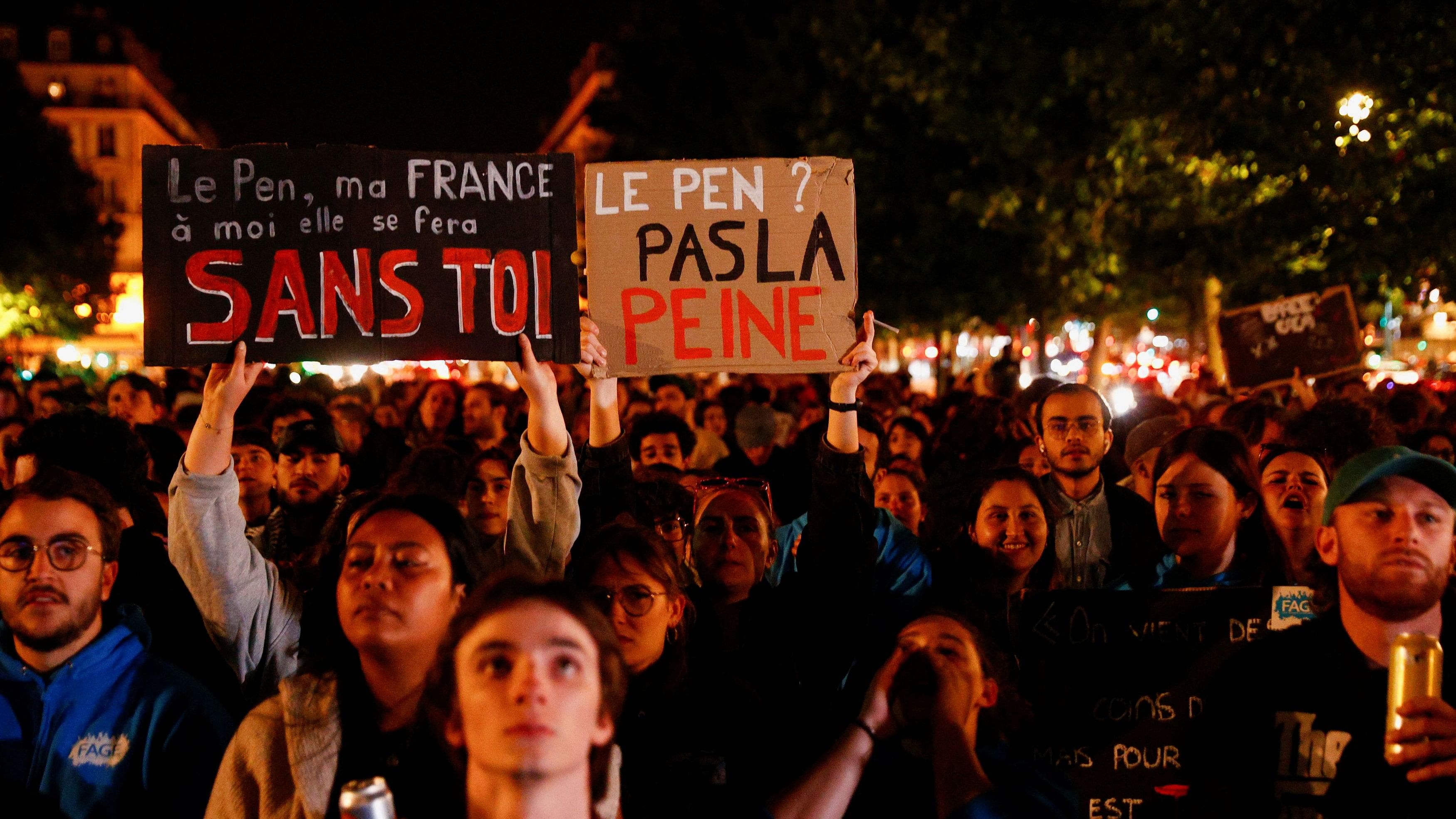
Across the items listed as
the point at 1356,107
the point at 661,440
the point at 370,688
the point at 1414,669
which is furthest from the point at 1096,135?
the point at 370,688

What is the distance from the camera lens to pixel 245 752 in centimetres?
308

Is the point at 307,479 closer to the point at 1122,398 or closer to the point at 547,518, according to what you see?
the point at 547,518

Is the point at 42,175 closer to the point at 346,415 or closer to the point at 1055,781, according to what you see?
the point at 346,415

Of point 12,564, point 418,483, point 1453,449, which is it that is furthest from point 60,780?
point 1453,449

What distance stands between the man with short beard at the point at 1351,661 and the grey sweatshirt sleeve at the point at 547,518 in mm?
1941

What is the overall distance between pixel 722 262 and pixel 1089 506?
1924mm

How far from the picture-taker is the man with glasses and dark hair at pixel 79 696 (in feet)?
10.9

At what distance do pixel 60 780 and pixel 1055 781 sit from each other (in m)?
2.54

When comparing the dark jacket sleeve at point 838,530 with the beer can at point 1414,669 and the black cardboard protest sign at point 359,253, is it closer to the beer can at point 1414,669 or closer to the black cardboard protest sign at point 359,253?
the black cardboard protest sign at point 359,253

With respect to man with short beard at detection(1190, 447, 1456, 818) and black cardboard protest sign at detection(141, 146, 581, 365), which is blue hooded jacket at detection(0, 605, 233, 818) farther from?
man with short beard at detection(1190, 447, 1456, 818)

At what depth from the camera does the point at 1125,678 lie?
3920mm

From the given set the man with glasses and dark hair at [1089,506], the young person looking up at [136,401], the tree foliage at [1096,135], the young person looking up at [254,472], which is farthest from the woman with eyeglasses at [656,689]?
the tree foliage at [1096,135]

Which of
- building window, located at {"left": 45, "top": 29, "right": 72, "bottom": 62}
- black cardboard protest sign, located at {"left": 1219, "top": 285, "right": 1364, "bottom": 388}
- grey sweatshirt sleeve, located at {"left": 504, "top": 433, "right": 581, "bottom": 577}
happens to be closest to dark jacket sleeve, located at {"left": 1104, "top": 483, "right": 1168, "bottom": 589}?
grey sweatshirt sleeve, located at {"left": 504, "top": 433, "right": 581, "bottom": 577}

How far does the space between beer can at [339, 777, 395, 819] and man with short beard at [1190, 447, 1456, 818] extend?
7.54ft
